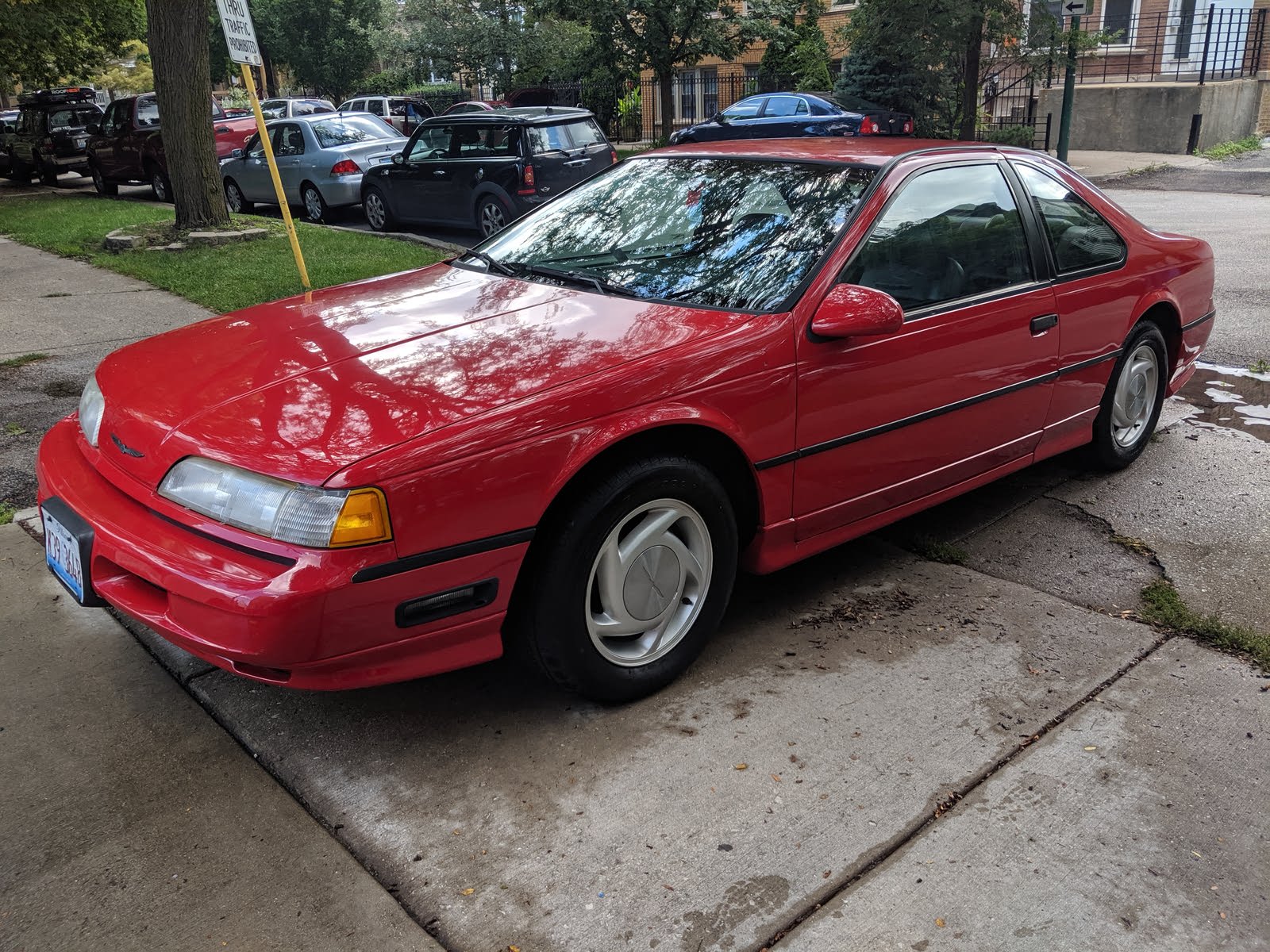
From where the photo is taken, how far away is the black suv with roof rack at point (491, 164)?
38.1ft

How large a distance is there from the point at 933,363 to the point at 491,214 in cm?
899

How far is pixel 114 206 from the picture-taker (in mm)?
16359

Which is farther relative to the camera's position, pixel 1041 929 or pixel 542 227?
pixel 542 227

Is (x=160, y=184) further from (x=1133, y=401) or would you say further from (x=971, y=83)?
(x=1133, y=401)

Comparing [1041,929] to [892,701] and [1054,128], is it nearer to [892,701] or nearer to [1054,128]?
[892,701]

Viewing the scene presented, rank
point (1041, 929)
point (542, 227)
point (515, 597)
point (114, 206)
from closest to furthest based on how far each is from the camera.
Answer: point (1041, 929) → point (515, 597) → point (542, 227) → point (114, 206)

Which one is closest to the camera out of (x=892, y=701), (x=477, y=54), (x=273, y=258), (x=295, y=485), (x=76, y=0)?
(x=295, y=485)

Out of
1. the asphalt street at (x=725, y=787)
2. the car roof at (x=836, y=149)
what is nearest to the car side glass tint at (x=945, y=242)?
the car roof at (x=836, y=149)

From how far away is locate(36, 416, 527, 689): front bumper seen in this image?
Answer: 249 cm

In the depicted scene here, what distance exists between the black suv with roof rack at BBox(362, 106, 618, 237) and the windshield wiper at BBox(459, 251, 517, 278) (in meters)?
7.46

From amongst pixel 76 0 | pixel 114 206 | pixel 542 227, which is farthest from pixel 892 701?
pixel 76 0

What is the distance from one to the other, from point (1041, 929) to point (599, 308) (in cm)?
206

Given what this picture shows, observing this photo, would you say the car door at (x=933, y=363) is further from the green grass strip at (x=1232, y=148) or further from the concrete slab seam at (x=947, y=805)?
the green grass strip at (x=1232, y=148)

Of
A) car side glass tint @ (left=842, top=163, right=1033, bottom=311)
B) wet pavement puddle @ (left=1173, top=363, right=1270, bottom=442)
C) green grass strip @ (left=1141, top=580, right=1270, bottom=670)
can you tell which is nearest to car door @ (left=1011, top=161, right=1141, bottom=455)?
car side glass tint @ (left=842, top=163, right=1033, bottom=311)
